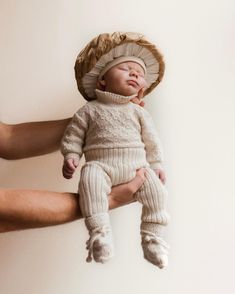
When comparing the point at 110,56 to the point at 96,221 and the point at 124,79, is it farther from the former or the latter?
the point at 96,221

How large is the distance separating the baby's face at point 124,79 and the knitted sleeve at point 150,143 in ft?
0.18

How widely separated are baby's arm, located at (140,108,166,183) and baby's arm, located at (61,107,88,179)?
11cm

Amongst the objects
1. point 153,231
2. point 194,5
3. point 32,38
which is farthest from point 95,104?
point 194,5

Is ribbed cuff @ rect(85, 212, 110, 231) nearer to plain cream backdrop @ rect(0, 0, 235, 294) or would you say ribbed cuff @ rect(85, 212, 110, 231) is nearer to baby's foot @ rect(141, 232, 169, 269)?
baby's foot @ rect(141, 232, 169, 269)

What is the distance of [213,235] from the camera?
1155 millimetres

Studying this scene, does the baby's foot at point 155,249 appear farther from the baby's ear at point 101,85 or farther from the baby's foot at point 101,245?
the baby's ear at point 101,85

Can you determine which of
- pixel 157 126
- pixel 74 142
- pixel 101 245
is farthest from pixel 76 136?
pixel 157 126

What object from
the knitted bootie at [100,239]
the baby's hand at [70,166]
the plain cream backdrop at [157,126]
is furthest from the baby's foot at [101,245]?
the plain cream backdrop at [157,126]

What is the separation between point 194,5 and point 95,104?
610 millimetres

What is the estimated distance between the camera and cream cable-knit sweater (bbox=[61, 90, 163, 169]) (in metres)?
0.81

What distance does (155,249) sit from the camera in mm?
772

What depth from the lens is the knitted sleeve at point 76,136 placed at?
A: 829 millimetres

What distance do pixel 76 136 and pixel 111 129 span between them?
76 mm

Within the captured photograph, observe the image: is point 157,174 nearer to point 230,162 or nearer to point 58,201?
point 58,201
